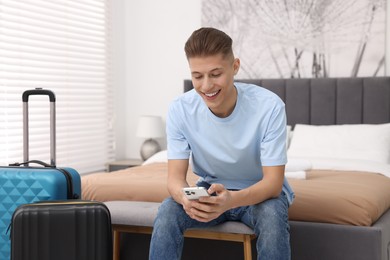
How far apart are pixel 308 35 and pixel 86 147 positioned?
86.2 inches

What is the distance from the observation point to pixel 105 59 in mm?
5363

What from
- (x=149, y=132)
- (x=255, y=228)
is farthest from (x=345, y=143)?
(x=255, y=228)

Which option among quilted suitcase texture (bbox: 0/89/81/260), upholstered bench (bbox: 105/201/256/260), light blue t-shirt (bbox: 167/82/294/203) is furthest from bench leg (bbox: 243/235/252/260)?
quilted suitcase texture (bbox: 0/89/81/260)

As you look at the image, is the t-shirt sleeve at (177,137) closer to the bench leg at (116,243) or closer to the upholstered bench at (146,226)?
the upholstered bench at (146,226)

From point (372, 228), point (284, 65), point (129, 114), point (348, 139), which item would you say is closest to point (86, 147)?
point (129, 114)

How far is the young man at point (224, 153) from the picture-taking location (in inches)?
83.0

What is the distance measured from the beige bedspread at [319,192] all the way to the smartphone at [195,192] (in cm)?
77

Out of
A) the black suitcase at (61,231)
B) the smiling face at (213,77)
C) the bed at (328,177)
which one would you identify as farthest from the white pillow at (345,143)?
the black suitcase at (61,231)

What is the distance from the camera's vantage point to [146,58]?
217 inches

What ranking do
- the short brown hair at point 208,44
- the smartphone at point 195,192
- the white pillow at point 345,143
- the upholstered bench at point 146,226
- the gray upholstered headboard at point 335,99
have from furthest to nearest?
1. the gray upholstered headboard at point 335,99
2. the white pillow at point 345,143
3. the upholstered bench at point 146,226
4. the short brown hair at point 208,44
5. the smartphone at point 195,192

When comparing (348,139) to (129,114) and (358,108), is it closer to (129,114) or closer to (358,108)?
(358,108)

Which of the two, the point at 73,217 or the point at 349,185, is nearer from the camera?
the point at 73,217

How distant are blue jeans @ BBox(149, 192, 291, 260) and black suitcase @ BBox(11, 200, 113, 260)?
26 cm

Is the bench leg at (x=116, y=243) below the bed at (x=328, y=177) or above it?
below
